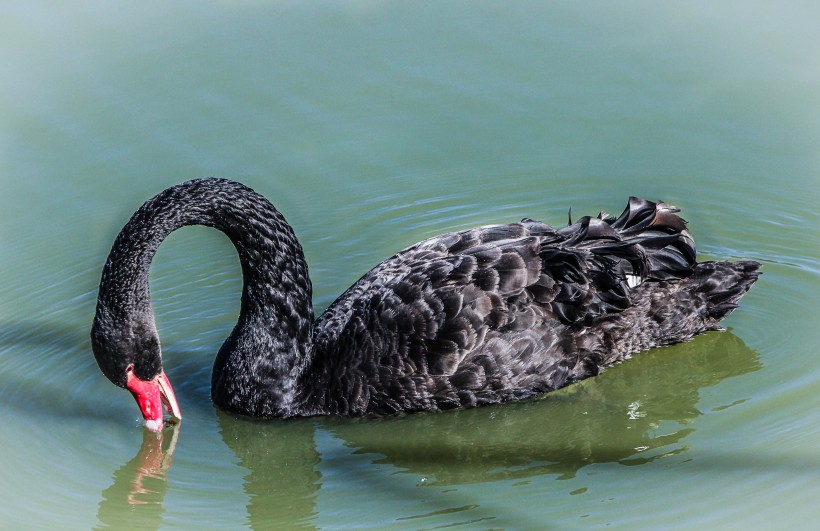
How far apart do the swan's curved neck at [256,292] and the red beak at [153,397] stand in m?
0.40

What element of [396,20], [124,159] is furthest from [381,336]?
[396,20]

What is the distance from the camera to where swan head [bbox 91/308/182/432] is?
6992mm

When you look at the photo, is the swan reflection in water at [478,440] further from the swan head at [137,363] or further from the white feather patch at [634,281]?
the white feather patch at [634,281]

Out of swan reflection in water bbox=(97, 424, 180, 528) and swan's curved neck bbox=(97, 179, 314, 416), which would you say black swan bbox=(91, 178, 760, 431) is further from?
swan reflection in water bbox=(97, 424, 180, 528)

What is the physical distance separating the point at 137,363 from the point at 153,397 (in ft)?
0.89

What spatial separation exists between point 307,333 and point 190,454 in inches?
42.4

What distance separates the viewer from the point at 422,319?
7578 millimetres

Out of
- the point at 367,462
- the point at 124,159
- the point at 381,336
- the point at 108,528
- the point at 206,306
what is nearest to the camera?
the point at 108,528

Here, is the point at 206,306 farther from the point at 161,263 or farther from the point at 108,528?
the point at 108,528

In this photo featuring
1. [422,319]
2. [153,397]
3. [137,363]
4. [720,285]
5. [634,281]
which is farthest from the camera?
[720,285]

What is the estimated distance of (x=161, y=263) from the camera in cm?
952

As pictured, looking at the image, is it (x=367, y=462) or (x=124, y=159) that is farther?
(x=124, y=159)

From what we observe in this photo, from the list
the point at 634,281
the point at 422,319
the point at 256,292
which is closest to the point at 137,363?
the point at 256,292

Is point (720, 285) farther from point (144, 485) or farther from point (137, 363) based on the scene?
point (144, 485)
